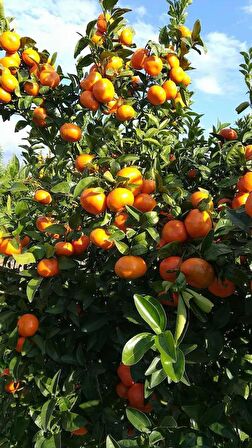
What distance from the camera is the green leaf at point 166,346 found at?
2.95 ft

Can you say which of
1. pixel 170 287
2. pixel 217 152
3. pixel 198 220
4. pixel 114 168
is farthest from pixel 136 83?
pixel 170 287

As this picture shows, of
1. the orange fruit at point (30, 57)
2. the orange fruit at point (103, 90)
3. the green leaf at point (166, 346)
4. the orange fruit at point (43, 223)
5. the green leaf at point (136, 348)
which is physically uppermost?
the orange fruit at point (30, 57)

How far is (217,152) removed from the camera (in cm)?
190

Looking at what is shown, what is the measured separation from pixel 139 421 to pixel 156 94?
145 cm

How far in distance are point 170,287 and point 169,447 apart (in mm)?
540

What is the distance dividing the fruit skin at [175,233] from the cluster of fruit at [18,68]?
1.22 m

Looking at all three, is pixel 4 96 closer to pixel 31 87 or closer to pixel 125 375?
pixel 31 87

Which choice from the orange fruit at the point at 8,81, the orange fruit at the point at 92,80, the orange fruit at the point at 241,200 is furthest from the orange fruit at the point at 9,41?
the orange fruit at the point at 241,200

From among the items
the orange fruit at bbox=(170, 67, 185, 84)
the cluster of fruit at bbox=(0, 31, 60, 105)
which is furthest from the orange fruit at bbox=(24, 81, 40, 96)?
the orange fruit at bbox=(170, 67, 185, 84)

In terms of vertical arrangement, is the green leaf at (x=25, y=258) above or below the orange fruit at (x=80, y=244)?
below

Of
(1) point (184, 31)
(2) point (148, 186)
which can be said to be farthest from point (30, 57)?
(2) point (148, 186)

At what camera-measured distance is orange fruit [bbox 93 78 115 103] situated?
5.83 feet

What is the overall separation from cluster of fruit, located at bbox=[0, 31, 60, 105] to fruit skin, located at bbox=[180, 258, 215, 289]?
139 centimetres

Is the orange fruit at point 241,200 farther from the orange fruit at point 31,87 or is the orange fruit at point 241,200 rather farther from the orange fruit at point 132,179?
the orange fruit at point 31,87
